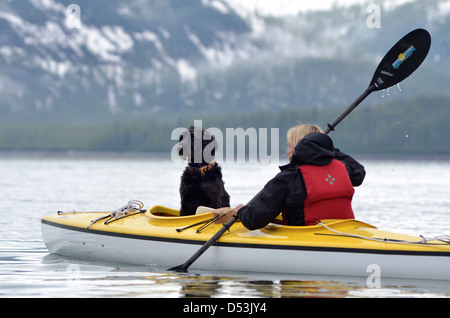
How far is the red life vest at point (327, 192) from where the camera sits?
7051mm

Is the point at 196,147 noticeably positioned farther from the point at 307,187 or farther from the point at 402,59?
the point at 402,59

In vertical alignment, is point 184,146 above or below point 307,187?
above

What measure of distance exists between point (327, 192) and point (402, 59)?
2963 mm

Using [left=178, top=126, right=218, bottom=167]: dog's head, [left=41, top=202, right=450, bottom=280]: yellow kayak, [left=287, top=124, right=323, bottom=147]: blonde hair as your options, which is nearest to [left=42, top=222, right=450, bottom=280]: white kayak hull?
[left=41, top=202, right=450, bottom=280]: yellow kayak

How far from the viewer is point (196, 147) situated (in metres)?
8.14

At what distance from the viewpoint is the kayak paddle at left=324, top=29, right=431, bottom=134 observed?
9.08m

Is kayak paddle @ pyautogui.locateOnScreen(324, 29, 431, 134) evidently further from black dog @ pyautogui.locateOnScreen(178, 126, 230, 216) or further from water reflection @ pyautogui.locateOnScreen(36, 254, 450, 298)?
water reflection @ pyautogui.locateOnScreen(36, 254, 450, 298)

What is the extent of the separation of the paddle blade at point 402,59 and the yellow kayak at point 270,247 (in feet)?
8.25

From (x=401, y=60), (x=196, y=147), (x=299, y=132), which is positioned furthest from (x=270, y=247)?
(x=401, y=60)

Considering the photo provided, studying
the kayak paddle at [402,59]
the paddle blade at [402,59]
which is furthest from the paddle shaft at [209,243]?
the paddle blade at [402,59]

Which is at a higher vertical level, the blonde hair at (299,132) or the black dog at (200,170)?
the blonde hair at (299,132)

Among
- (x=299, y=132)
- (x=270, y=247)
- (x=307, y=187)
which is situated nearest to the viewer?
(x=307, y=187)

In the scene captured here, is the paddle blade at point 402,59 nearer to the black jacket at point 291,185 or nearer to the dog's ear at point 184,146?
the black jacket at point 291,185

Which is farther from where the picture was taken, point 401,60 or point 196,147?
point 401,60
